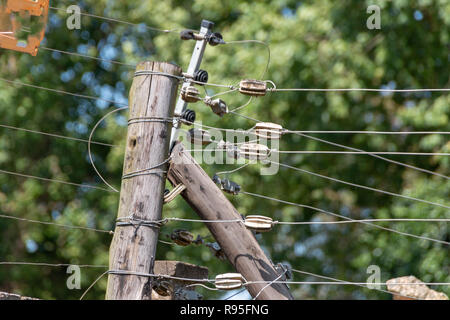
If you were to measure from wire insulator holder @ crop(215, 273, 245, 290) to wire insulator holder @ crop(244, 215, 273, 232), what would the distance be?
307 millimetres

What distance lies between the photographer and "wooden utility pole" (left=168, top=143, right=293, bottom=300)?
516 cm

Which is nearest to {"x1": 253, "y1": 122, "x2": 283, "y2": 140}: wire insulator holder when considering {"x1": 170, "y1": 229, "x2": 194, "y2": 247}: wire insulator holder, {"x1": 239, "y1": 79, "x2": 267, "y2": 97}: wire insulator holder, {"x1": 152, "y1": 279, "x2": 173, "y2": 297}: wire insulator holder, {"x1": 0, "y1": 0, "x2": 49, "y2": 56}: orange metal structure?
{"x1": 239, "y1": 79, "x2": 267, "y2": 97}: wire insulator holder

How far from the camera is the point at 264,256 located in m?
5.26

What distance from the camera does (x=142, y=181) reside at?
Result: 4.95 m

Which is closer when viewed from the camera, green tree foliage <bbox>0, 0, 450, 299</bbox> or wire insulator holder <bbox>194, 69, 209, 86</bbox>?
wire insulator holder <bbox>194, 69, 209, 86</bbox>

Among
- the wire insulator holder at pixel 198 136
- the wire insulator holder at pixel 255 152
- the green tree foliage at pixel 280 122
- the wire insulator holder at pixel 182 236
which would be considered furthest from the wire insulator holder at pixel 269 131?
the green tree foliage at pixel 280 122

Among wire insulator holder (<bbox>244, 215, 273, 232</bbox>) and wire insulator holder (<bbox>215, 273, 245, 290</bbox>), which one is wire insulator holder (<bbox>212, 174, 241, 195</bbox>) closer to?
wire insulator holder (<bbox>244, 215, 273, 232</bbox>)

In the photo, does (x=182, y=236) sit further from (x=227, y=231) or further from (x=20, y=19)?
(x=20, y=19)

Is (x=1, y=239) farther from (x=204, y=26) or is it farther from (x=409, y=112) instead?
(x=204, y=26)

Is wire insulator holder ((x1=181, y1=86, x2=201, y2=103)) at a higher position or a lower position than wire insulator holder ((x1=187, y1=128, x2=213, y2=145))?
higher

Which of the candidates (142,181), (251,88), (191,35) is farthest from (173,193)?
(191,35)

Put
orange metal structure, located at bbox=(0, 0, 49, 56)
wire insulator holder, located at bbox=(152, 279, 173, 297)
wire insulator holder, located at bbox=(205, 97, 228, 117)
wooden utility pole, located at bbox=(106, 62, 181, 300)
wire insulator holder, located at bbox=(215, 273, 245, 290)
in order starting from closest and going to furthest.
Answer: wooden utility pole, located at bbox=(106, 62, 181, 300)
wire insulator holder, located at bbox=(215, 273, 245, 290)
wire insulator holder, located at bbox=(152, 279, 173, 297)
wire insulator holder, located at bbox=(205, 97, 228, 117)
orange metal structure, located at bbox=(0, 0, 49, 56)

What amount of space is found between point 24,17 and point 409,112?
629 centimetres

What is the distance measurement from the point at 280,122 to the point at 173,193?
21.5ft
